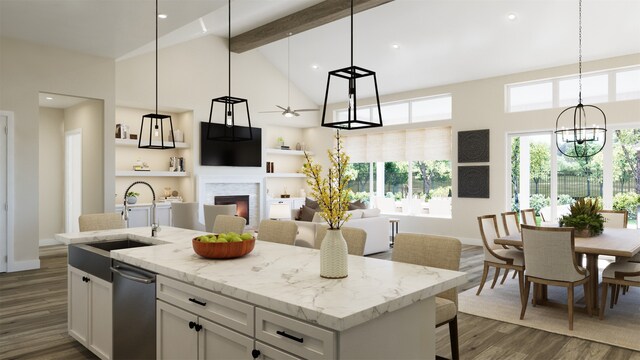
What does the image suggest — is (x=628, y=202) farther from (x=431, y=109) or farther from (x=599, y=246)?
(x=431, y=109)

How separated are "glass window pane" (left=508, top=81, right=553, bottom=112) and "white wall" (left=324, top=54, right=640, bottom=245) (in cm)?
18

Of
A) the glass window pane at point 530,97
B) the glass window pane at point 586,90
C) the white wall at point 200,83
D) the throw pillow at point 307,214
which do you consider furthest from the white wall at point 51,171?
the glass window pane at point 586,90

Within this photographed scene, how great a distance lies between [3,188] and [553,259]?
6876 mm

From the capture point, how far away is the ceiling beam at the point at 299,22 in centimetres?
696

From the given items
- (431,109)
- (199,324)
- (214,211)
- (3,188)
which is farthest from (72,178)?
(199,324)

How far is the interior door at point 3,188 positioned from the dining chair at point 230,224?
12.8 ft

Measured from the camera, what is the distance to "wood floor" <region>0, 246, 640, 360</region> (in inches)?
129

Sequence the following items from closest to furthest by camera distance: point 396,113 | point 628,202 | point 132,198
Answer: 1. point 628,202
2. point 132,198
3. point 396,113

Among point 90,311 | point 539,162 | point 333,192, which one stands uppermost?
point 539,162

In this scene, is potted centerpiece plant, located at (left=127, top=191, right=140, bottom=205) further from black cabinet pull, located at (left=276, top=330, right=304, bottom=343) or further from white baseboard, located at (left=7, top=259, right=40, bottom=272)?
black cabinet pull, located at (left=276, top=330, right=304, bottom=343)

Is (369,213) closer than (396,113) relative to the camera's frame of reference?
Yes

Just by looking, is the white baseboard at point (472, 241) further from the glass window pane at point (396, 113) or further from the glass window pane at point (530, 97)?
the glass window pane at point (396, 113)

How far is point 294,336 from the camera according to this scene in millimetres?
1654

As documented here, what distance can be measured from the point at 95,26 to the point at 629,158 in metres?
8.13
